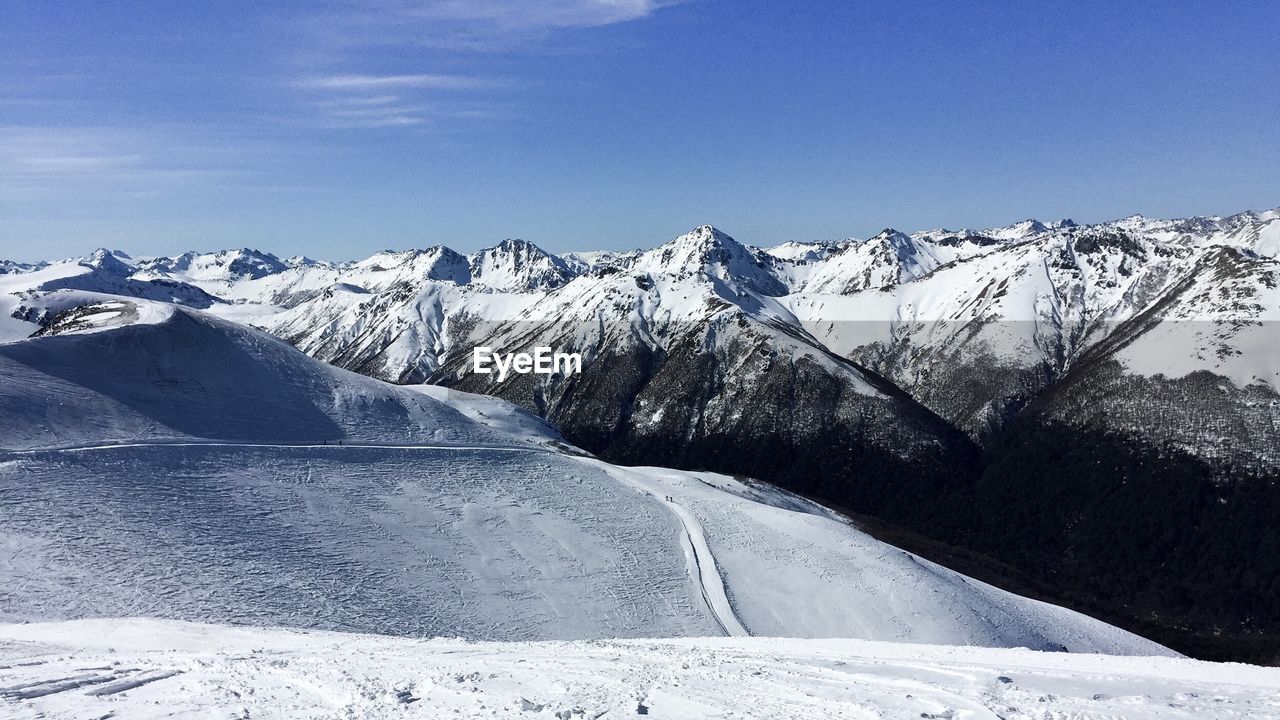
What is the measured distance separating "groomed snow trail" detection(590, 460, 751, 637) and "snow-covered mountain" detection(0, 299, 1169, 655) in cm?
23

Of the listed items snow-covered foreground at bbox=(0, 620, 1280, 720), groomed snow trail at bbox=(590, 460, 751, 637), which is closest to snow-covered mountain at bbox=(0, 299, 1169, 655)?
groomed snow trail at bbox=(590, 460, 751, 637)

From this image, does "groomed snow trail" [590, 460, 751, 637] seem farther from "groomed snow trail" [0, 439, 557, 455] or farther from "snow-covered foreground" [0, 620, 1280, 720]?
"snow-covered foreground" [0, 620, 1280, 720]

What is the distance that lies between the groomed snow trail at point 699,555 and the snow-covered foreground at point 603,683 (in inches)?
709

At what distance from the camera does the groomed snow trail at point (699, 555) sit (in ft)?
167

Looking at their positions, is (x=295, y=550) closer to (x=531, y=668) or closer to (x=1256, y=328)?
(x=531, y=668)

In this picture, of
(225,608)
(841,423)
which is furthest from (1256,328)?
(225,608)

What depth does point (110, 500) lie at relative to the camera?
49.6m

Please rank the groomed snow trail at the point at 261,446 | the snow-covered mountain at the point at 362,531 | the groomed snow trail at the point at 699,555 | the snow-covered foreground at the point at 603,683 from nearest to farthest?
1. the snow-covered foreground at the point at 603,683
2. the snow-covered mountain at the point at 362,531
3. the groomed snow trail at the point at 699,555
4. the groomed snow trail at the point at 261,446

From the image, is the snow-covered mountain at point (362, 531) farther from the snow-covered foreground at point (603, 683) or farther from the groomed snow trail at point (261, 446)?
the snow-covered foreground at point (603, 683)

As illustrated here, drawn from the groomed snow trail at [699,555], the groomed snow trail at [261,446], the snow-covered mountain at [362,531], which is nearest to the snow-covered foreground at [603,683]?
the snow-covered mountain at [362,531]

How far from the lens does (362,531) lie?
54156 millimetres

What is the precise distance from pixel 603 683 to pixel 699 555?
34111 mm

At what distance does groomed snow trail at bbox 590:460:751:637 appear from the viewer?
2000 inches

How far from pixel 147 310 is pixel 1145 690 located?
91685 mm
